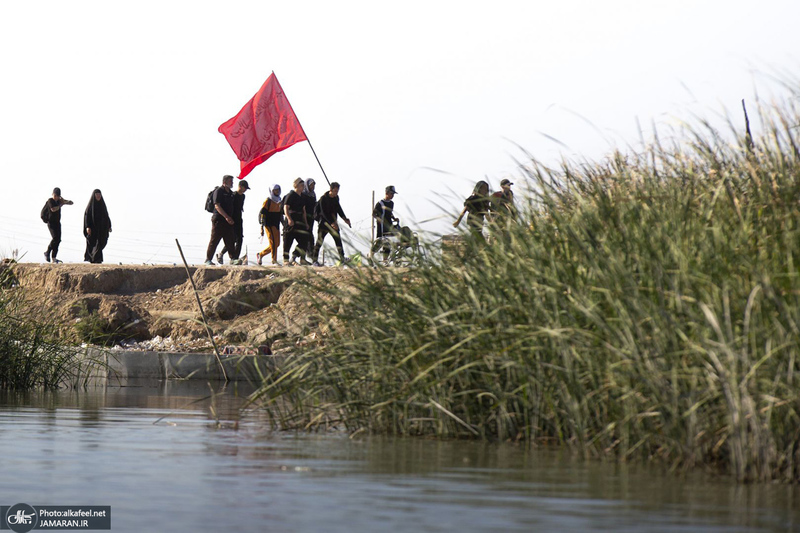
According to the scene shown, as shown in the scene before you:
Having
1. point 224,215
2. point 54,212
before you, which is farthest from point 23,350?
point 54,212

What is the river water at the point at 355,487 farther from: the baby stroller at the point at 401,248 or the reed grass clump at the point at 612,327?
the baby stroller at the point at 401,248

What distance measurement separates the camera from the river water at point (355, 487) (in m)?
4.52

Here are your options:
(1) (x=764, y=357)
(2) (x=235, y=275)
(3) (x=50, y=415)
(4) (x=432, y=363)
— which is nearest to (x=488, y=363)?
(4) (x=432, y=363)

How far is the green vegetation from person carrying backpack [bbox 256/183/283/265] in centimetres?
858

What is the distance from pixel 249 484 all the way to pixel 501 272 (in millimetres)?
1949

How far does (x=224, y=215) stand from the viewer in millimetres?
21312

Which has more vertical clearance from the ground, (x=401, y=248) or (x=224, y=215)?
(x=224, y=215)

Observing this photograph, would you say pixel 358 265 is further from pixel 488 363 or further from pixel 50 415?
pixel 50 415

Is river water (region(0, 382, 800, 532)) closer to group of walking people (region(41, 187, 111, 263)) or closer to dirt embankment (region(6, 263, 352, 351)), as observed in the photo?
dirt embankment (region(6, 263, 352, 351))

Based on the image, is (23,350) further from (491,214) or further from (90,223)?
(90,223)

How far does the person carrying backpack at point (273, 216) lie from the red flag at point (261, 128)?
1.65 meters

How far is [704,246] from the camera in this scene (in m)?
5.90

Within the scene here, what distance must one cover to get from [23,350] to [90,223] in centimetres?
1124

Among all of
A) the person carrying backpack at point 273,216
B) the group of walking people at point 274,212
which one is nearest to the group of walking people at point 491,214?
Answer: the group of walking people at point 274,212
